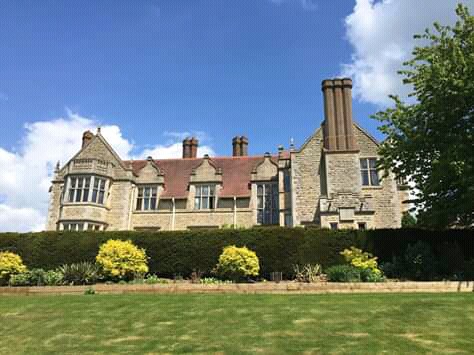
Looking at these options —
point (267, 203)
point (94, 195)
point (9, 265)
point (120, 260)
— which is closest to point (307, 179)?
point (267, 203)

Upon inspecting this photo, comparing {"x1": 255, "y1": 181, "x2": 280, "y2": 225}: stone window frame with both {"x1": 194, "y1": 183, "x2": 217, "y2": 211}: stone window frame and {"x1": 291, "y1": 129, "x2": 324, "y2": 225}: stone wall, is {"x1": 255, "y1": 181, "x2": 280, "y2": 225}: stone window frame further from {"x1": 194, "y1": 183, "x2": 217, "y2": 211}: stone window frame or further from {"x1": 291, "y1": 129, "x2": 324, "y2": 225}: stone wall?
{"x1": 194, "y1": 183, "x2": 217, "y2": 211}: stone window frame

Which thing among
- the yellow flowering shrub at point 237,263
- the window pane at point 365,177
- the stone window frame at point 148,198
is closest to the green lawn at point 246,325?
the yellow flowering shrub at point 237,263

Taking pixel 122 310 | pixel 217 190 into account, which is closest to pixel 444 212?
pixel 122 310

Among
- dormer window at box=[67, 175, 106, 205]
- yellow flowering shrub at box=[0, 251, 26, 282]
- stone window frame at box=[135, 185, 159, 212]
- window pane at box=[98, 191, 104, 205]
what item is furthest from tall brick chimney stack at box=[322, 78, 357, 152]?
yellow flowering shrub at box=[0, 251, 26, 282]

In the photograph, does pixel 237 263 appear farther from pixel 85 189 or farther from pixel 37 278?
pixel 85 189

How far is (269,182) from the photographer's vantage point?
3039 cm

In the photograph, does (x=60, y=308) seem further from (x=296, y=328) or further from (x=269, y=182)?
(x=269, y=182)

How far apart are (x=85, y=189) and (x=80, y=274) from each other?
14.0 meters

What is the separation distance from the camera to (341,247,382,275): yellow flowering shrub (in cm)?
1494

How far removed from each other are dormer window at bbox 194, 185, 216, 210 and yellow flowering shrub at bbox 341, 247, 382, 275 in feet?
53.3

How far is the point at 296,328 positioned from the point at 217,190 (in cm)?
2368

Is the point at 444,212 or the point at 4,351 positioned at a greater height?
the point at 444,212

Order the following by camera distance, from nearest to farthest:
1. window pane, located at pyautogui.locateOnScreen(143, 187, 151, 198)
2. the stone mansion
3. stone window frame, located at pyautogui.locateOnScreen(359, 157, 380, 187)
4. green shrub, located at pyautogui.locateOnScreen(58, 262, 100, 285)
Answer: green shrub, located at pyautogui.locateOnScreen(58, 262, 100, 285) < the stone mansion < stone window frame, located at pyautogui.locateOnScreen(359, 157, 380, 187) < window pane, located at pyautogui.locateOnScreen(143, 187, 151, 198)

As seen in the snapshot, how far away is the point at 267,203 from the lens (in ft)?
98.5
